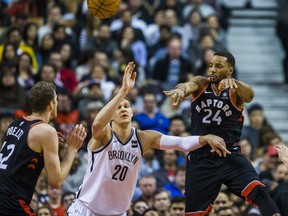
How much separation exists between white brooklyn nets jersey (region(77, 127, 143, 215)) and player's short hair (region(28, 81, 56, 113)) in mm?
1004

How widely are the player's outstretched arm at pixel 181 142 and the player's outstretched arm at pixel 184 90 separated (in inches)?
23.7

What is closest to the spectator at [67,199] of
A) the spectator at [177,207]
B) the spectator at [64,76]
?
the spectator at [177,207]

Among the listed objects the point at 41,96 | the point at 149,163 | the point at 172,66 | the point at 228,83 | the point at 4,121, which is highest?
the point at 228,83

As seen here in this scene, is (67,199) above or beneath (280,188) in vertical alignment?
beneath

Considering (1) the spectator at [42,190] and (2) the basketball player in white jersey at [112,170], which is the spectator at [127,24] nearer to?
(1) the spectator at [42,190]

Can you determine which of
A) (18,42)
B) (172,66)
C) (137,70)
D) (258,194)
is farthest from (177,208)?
(18,42)

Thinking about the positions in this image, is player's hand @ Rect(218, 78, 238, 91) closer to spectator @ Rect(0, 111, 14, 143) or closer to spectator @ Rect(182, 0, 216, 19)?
Answer: spectator @ Rect(0, 111, 14, 143)

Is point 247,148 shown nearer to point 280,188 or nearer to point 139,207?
point 280,188

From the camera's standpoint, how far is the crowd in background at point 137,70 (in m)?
14.8

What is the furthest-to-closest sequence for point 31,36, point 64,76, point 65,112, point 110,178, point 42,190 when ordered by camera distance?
point 31,36, point 64,76, point 65,112, point 42,190, point 110,178

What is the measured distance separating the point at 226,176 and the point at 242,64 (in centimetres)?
972

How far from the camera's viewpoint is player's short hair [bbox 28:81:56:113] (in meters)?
9.99

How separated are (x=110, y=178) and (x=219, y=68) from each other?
199 cm

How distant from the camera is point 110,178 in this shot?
10.7m
